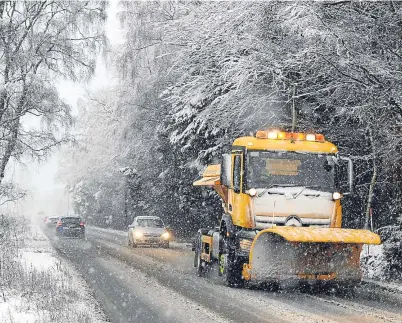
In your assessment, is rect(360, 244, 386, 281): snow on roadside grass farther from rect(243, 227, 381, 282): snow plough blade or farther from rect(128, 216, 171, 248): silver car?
rect(128, 216, 171, 248): silver car

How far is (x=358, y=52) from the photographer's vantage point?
43.2 ft

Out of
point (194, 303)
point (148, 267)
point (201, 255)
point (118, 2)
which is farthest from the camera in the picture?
point (118, 2)

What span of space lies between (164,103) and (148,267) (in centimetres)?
1742

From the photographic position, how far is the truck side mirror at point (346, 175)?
476 inches

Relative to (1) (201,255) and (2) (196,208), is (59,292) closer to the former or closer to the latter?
(1) (201,255)

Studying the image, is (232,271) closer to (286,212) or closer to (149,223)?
(286,212)

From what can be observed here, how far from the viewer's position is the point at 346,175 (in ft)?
40.3

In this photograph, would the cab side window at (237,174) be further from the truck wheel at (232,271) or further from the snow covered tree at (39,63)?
the snow covered tree at (39,63)

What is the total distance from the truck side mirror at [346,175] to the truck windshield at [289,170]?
0.20 meters

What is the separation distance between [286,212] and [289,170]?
36.0 inches

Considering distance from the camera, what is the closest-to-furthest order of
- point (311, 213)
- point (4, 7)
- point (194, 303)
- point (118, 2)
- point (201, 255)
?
point (194, 303)
point (311, 213)
point (201, 255)
point (4, 7)
point (118, 2)

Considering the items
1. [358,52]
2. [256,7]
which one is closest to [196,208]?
[256,7]

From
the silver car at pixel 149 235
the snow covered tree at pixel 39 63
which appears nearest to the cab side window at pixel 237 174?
the snow covered tree at pixel 39 63

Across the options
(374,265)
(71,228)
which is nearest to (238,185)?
(374,265)
